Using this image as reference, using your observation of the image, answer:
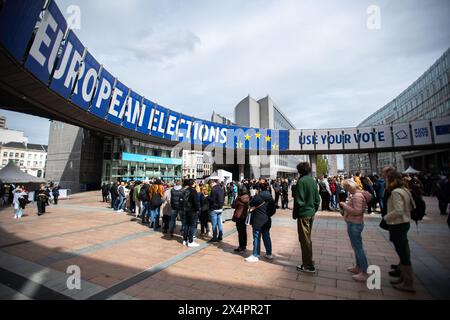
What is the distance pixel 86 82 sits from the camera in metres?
14.9

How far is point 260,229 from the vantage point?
466 centimetres

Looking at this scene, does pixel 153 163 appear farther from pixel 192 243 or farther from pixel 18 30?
pixel 192 243

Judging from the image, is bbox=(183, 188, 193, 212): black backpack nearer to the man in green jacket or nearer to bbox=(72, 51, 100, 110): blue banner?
the man in green jacket

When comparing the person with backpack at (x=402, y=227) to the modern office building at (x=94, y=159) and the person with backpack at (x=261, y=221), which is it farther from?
the modern office building at (x=94, y=159)

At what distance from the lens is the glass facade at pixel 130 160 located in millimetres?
28391

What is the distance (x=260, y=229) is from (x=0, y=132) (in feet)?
331

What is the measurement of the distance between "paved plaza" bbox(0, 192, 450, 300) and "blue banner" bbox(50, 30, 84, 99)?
9.37m

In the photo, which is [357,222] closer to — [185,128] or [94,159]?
[185,128]

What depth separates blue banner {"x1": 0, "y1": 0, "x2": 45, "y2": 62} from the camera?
7.52m

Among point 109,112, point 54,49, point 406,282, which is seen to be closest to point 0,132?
point 109,112

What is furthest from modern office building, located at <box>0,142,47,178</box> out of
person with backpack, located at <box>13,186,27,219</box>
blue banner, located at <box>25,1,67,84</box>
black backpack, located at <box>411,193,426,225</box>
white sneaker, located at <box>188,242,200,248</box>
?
black backpack, located at <box>411,193,426,225</box>

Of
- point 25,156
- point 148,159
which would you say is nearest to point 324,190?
point 148,159

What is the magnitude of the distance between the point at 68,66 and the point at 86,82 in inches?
84.2

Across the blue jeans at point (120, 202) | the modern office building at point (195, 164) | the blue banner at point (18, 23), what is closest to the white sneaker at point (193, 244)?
the blue jeans at point (120, 202)
